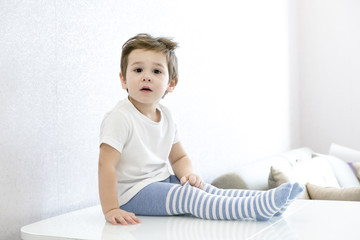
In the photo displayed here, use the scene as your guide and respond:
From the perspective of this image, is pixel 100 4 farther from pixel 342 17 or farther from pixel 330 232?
pixel 342 17

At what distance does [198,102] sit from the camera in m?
2.13

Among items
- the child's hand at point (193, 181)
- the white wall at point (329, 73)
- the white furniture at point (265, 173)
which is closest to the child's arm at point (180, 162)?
the child's hand at point (193, 181)

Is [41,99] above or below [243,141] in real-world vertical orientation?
above

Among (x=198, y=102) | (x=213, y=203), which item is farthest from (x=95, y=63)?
(x=198, y=102)

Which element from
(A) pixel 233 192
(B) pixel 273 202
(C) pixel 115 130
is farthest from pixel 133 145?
(B) pixel 273 202

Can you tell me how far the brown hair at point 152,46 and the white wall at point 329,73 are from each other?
2.45 metres

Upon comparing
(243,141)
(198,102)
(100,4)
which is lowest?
(243,141)

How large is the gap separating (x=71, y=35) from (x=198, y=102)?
0.83 meters

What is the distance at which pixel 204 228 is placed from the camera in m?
1.13

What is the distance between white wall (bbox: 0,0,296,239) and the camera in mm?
1248

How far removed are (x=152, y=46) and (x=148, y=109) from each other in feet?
0.56

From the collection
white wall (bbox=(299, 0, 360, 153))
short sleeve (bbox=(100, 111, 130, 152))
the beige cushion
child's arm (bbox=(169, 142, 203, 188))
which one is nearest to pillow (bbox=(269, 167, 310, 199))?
the beige cushion

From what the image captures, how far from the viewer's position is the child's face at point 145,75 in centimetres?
133

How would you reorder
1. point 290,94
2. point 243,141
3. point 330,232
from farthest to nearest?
point 290,94 → point 243,141 → point 330,232
